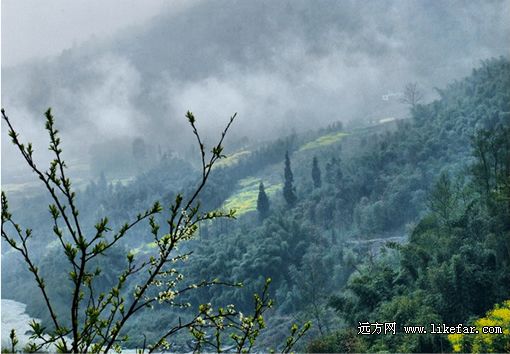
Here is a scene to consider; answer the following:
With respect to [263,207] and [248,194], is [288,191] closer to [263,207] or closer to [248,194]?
[263,207]

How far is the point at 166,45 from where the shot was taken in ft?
173

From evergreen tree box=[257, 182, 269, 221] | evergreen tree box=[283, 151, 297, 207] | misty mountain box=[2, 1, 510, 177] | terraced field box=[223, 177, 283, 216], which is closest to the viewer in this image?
evergreen tree box=[257, 182, 269, 221]

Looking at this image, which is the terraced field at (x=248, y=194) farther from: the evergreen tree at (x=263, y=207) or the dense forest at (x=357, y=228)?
the evergreen tree at (x=263, y=207)

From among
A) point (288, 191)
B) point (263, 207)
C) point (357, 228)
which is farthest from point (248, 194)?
point (357, 228)

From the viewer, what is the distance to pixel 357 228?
35.9 meters

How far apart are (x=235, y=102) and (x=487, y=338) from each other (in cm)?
4084

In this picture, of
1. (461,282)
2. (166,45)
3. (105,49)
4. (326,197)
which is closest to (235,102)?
(166,45)

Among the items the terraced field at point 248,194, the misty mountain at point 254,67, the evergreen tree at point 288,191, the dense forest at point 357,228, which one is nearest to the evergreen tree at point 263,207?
the dense forest at point 357,228

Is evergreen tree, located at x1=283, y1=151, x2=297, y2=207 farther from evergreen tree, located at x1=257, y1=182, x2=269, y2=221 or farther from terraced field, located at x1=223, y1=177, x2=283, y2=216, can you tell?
terraced field, located at x1=223, y1=177, x2=283, y2=216

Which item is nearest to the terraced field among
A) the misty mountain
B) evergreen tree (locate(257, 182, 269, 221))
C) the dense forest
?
the dense forest

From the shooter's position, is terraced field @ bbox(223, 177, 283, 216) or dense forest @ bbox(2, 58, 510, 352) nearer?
dense forest @ bbox(2, 58, 510, 352)

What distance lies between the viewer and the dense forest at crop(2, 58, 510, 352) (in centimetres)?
1530

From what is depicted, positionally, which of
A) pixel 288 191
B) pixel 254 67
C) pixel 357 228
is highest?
pixel 254 67

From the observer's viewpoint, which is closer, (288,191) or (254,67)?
(288,191)
